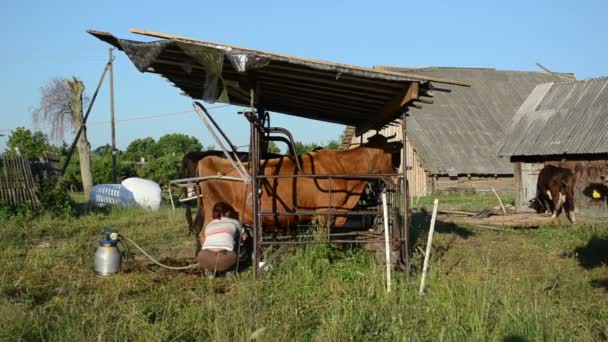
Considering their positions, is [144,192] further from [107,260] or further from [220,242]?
[220,242]

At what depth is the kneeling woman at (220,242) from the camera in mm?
8242

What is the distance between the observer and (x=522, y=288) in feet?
23.9

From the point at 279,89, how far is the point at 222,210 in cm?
206

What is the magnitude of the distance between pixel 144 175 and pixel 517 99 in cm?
2324

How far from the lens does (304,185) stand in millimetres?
9375

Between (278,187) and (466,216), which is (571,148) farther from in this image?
(278,187)

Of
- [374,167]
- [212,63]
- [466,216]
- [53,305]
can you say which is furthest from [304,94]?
[466,216]

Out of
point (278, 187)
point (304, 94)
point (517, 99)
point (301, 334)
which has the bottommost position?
point (301, 334)

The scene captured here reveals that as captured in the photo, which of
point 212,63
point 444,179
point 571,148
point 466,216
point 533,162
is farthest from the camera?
point 444,179

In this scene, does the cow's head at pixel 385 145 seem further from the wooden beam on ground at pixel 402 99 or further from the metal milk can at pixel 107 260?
the metal milk can at pixel 107 260

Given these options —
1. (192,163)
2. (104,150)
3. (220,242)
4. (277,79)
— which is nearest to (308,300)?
(220,242)

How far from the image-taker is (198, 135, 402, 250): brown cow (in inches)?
368

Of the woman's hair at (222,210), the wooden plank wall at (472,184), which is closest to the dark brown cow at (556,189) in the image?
the woman's hair at (222,210)

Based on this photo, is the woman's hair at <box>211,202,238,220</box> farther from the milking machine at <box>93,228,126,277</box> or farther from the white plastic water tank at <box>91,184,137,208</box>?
the white plastic water tank at <box>91,184,137,208</box>
